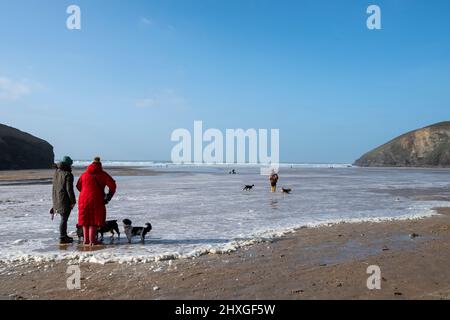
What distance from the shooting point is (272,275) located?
6.35 meters

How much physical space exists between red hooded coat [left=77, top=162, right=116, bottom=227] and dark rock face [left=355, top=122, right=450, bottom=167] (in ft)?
446

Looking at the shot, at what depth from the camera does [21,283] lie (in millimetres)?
6020

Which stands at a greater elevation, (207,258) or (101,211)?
(101,211)

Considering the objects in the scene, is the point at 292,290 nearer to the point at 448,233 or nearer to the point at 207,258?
the point at 207,258

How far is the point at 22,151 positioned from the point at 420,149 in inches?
4963

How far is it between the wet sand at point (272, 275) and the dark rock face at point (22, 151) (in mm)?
81661

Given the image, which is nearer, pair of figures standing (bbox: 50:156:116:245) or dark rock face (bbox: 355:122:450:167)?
pair of figures standing (bbox: 50:156:116:245)

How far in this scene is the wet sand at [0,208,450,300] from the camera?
5438mm

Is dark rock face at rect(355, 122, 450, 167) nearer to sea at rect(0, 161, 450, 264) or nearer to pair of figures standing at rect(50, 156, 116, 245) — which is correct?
sea at rect(0, 161, 450, 264)

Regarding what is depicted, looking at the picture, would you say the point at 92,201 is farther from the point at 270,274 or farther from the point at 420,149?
the point at 420,149

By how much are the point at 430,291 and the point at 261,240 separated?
14.2ft

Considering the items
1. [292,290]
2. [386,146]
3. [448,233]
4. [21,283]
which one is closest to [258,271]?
[292,290]

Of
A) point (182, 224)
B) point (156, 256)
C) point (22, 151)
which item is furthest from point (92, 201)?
point (22, 151)

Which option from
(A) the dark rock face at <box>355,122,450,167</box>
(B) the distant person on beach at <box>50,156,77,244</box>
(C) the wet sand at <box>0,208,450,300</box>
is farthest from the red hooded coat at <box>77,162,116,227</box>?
(A) the dark rock face at <box>355,122,450,167</box>
